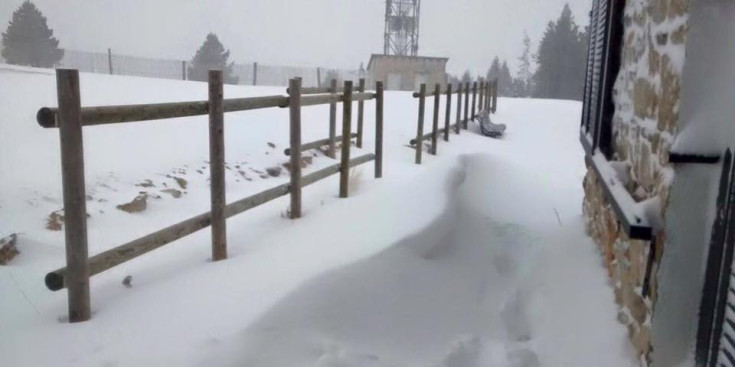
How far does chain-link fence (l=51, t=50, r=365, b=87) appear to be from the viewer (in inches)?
1452

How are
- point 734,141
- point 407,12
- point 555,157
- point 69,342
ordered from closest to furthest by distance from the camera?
point 734,141 → point 69,342 → point 555,157 → point 407,12

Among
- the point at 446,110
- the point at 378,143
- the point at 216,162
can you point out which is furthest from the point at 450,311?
the point at 446,110

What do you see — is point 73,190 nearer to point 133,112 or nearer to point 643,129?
point 133,112

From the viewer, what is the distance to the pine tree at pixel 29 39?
32469mm

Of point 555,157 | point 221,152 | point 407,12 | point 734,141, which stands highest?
point 407,12

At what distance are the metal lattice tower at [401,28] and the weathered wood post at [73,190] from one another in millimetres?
36486

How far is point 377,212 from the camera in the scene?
18.5 ft

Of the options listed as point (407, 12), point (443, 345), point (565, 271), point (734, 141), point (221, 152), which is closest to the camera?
→ point (734, 141)

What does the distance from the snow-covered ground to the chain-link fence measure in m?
27.7

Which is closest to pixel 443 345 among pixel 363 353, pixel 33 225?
pixel 363 353

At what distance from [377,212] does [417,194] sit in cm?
89

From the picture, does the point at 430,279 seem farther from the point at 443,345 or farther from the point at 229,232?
the point at 229,232

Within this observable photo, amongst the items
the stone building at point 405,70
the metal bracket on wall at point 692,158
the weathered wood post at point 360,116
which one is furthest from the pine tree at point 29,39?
the metal bracket on wall at point 692,158

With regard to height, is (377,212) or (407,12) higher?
(407,12)
